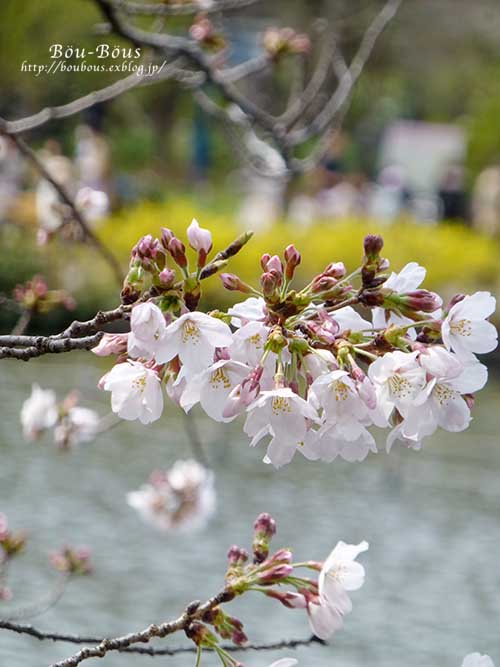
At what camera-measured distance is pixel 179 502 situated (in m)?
3.62

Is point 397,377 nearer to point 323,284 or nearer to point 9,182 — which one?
point 323,284

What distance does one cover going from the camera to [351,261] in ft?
39.1

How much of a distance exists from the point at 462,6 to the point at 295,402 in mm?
21665

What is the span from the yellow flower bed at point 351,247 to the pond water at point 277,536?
1973 millimetres

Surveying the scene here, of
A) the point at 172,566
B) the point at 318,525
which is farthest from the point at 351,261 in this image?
the point at 172,566

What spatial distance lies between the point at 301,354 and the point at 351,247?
11067 millimetres

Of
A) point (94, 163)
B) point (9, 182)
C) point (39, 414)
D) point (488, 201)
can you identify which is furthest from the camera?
point (488, 201)

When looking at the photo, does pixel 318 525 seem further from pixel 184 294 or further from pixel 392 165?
pixel 392 165

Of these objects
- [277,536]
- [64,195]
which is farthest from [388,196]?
[64,195]

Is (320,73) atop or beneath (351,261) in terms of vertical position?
atop

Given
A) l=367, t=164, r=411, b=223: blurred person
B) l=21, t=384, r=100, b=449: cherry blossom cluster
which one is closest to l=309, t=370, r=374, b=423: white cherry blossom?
l=21, t=384, r=100, b=449: cherry blossom cluster

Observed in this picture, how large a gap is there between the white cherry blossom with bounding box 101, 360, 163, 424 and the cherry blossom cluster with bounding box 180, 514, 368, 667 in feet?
0.52

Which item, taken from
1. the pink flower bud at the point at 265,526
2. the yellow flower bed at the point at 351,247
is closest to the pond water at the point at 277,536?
the yellow flower bed at the point at 351,247

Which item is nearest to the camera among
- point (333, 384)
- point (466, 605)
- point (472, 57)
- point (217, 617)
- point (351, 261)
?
point (333, 384)
